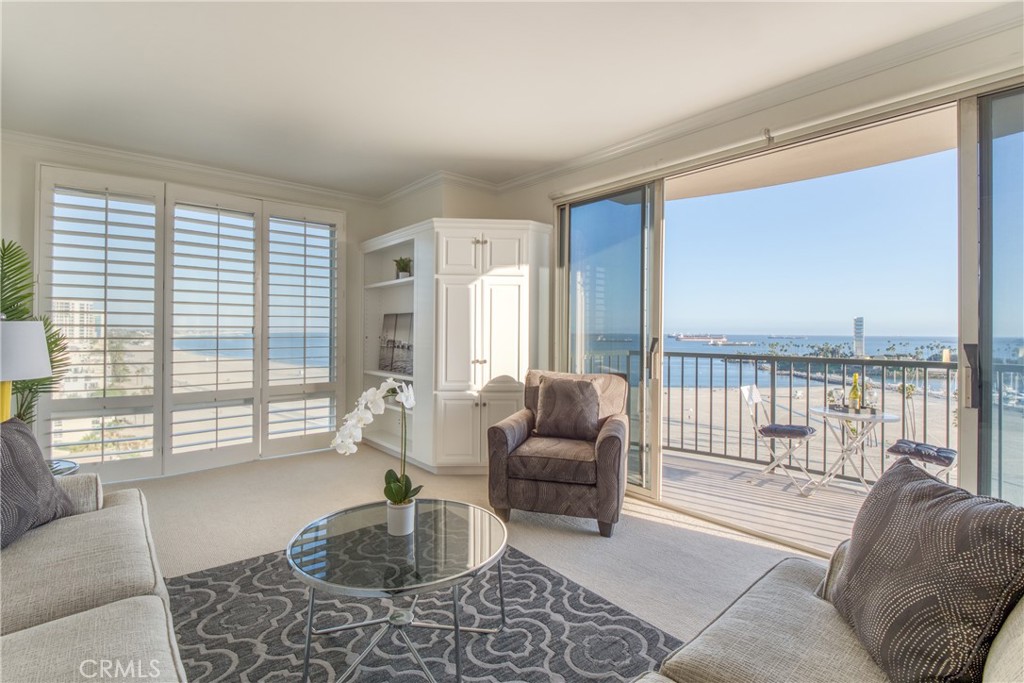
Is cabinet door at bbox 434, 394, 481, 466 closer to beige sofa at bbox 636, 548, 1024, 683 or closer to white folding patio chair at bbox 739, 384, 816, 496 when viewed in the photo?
white folding patio chair at bbox 739, 384, 816, 496

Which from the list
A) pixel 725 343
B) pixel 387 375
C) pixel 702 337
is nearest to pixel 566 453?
pixel 387 375

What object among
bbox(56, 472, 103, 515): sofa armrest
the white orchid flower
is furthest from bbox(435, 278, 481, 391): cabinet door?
bbox(56, 472, 103, 515): sofa armrest

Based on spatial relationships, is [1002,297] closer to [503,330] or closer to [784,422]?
[784,422]

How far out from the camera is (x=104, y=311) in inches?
145

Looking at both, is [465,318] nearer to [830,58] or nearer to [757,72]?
[757,72]

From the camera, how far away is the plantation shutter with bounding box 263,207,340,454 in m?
4.53

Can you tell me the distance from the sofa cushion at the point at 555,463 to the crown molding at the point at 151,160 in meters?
3.62

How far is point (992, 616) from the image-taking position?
0.89m

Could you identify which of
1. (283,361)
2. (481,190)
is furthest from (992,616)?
(283,361)

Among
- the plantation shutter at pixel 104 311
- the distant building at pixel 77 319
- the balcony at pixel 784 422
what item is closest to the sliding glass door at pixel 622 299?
the balcony at pixel 784 422

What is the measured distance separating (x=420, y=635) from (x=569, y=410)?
1.75 meters

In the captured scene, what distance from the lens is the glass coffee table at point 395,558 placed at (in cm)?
150

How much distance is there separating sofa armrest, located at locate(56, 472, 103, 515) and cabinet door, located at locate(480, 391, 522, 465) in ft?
8.33

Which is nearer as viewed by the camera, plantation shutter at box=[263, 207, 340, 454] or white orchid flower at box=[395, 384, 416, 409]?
white orchid flower at box=[395, 384, 416, 409]
